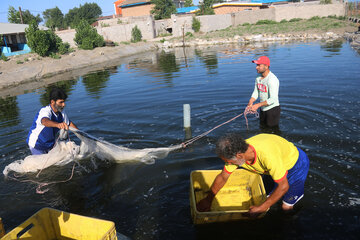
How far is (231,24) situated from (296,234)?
167 feet

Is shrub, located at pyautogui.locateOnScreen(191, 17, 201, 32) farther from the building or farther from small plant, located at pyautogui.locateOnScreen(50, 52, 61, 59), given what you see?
Result: small plant, located at pyautogui.locateOnScreen(50, 52, 61, 59)

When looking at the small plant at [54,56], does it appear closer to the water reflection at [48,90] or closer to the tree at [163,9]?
the water reflection at [48,90]

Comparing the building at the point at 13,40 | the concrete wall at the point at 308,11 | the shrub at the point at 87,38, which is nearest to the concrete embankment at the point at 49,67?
the shrub at the point at 87,38

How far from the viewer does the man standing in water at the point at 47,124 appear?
503cm

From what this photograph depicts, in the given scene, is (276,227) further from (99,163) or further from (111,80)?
(111,80)

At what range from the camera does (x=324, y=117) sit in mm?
7910

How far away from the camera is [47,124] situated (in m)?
5.04

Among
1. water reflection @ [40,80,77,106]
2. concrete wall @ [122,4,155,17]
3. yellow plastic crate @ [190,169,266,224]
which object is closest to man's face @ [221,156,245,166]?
yellow plastic crate @ [190,169,266,224]

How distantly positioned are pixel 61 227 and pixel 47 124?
2430 mm

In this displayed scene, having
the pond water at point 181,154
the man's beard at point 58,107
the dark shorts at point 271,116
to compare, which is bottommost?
the pond water at point 181,154

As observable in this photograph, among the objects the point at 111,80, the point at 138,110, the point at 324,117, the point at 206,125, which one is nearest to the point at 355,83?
the point at 324,117

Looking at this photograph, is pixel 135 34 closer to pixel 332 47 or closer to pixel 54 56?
pixel 54 56

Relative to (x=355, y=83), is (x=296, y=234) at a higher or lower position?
lower

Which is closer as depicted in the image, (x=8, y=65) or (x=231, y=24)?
(x=8, y=65)
